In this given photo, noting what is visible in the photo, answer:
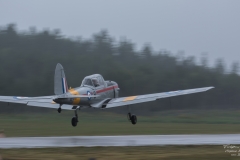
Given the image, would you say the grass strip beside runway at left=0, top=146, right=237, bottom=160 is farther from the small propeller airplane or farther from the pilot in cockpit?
the pilot in cockpit

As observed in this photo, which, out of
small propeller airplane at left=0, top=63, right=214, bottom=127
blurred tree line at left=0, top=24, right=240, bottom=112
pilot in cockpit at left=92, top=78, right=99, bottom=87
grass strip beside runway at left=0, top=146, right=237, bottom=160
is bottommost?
grass strip beside runway at left=0, top=146, right=237, bottom=160

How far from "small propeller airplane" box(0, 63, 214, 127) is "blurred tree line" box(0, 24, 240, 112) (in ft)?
69.2

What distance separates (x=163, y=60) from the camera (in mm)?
67875

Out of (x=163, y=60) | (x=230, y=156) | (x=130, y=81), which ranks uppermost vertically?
(x=163, y=60)

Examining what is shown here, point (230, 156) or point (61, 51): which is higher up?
point (61, 51)

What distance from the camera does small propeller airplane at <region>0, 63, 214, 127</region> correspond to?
22047 millimetres

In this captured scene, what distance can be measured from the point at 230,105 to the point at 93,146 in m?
40.4

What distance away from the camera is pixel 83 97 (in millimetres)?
22688

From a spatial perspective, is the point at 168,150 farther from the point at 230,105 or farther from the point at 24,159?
the point at 230,105

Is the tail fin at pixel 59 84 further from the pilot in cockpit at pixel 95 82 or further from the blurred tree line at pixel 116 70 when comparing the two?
the blurred tree line at pixel 116 70

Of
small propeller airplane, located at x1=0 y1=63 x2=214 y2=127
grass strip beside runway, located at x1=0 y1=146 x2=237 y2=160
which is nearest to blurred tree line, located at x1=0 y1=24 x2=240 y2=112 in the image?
small propeller airplane, located at x1=0 y1=63 x2=214 y2=127

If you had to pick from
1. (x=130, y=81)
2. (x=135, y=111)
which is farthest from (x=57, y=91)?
(x=130, y=81)

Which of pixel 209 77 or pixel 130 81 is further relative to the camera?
pixel 209 77

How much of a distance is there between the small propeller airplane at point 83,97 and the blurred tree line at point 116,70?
2110 cm
